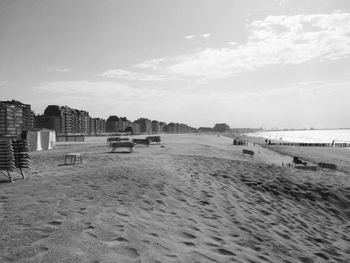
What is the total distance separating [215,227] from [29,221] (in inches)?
155

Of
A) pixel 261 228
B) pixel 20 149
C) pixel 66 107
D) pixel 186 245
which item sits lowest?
pixel 261 228

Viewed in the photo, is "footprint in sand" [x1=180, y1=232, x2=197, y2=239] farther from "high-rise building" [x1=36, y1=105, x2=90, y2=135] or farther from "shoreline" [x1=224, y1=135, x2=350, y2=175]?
"high-rise building" [x1=36, y1=105, x2=90, y2=135]

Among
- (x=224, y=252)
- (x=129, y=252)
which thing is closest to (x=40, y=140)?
(x=129, y=252)

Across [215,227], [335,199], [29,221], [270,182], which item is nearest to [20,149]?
→ [29,221]

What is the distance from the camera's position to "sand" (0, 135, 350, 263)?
13.9 ft

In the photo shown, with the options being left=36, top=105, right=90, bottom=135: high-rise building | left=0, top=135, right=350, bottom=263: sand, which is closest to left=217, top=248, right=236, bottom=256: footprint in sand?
left=0, top=135, right=350, bottom=263: sand

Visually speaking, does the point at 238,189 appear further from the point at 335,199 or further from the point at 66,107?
the point at 66,107

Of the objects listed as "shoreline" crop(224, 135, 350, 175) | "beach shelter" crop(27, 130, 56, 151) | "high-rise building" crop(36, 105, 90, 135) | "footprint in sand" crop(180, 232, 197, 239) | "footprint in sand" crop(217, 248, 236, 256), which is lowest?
"shoreline" crop(224, 135, 350, 175)

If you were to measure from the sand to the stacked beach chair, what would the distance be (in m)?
0.57

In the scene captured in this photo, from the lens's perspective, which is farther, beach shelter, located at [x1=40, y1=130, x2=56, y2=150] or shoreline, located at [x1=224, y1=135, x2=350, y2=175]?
shoreline, located at [x1=224, y1=135, x2=350, y2=175]

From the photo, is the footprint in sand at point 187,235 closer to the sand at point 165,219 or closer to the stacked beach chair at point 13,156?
the sand at point 165,219

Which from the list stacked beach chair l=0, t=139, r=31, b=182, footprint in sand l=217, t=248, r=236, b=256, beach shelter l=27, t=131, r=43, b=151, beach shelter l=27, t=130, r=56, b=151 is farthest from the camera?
beach shelter l=27, t=130, r=56, b=151

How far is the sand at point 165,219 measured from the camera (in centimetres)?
425

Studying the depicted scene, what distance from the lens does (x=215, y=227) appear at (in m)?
6.09
